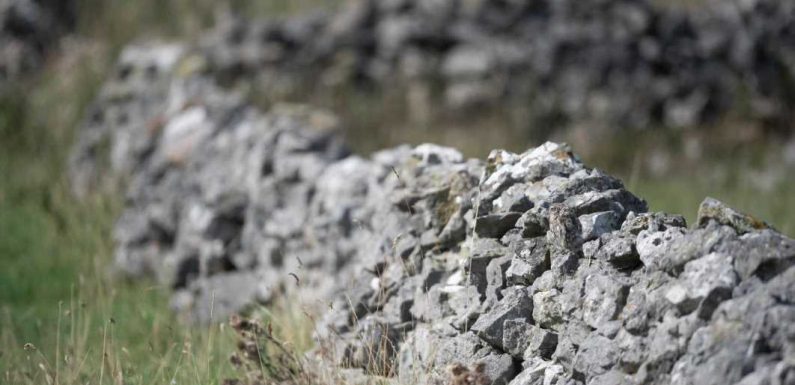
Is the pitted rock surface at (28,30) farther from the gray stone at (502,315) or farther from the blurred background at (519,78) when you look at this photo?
the gray stone at (502,315)

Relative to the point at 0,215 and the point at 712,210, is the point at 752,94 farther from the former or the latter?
the point at 712,210

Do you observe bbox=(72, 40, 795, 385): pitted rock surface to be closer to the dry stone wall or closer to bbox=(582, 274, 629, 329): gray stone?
bbox=(582, 274, 629, 329): gray stone

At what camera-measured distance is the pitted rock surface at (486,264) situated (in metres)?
2.55

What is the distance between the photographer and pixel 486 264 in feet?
11.8

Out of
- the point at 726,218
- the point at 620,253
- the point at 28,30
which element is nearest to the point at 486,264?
the point at 620,253

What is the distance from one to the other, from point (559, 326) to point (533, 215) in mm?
462

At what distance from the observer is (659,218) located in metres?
3.04

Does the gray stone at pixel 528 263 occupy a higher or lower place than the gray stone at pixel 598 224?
lower

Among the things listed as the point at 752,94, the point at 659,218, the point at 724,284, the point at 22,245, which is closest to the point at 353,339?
the point at 659,218

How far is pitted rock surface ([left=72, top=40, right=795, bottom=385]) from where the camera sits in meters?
2.55

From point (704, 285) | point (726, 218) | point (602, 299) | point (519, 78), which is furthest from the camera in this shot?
point (519, 78)

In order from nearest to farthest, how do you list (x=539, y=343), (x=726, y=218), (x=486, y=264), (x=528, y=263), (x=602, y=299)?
(x=726, y=218), (x=602, y=299), (x=539, y=343), (x=528, y=263), (x=486, y=264)

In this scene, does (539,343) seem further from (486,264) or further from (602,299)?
(486,264)

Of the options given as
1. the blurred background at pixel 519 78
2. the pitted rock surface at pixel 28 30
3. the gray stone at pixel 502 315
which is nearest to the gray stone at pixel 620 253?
the gray stone at pixel 502 315
